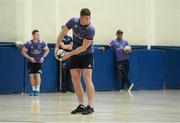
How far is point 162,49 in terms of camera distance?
75.5 ft

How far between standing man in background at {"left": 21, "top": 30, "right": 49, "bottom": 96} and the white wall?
4.53 feet

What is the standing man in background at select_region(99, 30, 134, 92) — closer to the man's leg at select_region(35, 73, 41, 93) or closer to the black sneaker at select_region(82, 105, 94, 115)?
the man's leg at select_region(35, 73, 41, 93)

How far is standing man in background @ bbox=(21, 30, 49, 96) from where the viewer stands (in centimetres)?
1875

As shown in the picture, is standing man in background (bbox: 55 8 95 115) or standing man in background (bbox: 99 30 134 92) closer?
standing man in background (bbox: 55 8 95 115)

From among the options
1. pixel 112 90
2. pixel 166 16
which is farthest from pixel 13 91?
pixel 166 16

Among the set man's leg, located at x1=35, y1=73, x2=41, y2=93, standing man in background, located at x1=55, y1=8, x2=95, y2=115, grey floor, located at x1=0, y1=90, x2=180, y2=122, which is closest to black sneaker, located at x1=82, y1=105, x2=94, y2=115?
standing man in background, located at x1=55, y1=8, x2=95, y2=115

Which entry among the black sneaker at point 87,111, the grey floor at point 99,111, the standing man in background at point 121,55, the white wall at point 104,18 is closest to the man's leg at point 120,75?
the standing man in background at point 121,55

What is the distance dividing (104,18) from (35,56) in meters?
4.34

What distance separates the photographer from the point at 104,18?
2223 cm

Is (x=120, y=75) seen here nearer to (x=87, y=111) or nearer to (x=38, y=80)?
(x=38, y=80)

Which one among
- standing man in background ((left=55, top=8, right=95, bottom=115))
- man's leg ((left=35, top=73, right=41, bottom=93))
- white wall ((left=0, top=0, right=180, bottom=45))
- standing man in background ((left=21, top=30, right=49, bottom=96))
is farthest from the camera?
white wall ((left=0, top=0, right=180, bottom=45))

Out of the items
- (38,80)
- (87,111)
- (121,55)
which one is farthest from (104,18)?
(87,111)

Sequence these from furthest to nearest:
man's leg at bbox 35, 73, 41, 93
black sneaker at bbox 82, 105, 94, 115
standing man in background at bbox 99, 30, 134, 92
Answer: standing man in background at bbox 99, 30, 134, 92 → man's leg at bbox 35, 73, 41, 93 → black sneaker at bbox 82, 105, 94, 115

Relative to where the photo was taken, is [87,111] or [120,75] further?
[120,75]
